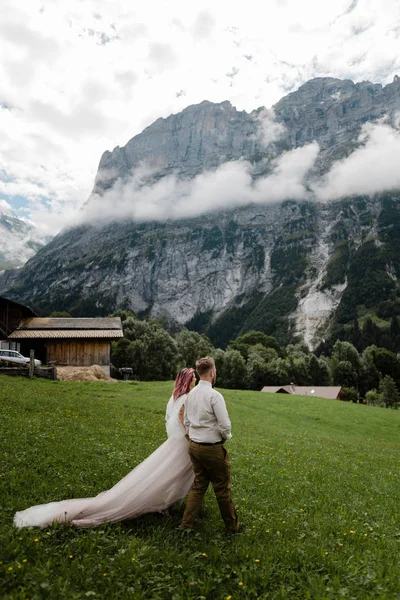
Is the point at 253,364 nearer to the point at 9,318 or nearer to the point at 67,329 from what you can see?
the point at 67,329

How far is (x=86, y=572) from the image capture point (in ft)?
19.9

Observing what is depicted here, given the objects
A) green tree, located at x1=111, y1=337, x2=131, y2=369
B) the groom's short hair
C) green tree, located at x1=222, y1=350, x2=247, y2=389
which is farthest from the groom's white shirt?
green tree, located at x1=222, y1=350, x2=247, y2=389

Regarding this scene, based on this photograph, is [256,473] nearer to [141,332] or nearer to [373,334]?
[141,332]

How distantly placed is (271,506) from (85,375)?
36523mm

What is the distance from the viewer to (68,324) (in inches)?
2192

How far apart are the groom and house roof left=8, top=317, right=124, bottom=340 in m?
44.8

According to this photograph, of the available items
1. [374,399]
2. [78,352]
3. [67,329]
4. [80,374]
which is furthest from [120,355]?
[374,399]

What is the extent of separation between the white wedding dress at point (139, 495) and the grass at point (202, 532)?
0.24 meters

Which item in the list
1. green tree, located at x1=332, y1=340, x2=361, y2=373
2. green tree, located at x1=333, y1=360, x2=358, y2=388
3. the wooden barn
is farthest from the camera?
green tree, located at x1=332, y1=340, x2=361, y2=373

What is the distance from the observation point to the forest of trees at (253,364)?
87.4m

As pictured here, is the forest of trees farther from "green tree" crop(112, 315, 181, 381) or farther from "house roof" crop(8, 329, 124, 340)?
"house roof" crop(8, 329, 124, 340)

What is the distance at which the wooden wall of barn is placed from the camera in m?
52.1

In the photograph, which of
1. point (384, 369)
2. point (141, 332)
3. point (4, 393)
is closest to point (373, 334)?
point (384, 369)

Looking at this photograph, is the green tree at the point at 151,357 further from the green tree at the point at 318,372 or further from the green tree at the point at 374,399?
the green tree at the point at 374,399
